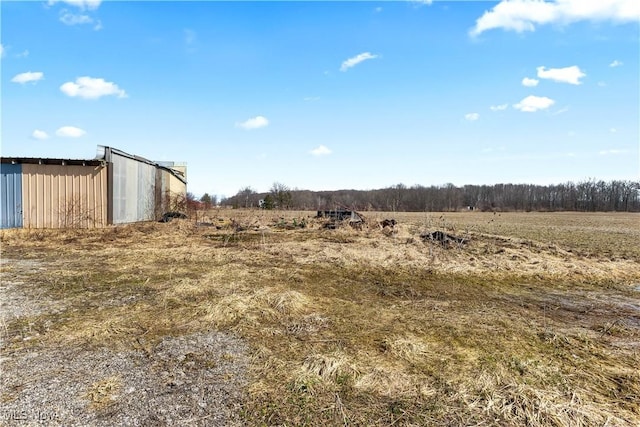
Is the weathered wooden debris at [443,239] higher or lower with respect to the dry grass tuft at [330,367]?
higher

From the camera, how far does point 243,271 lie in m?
7.72

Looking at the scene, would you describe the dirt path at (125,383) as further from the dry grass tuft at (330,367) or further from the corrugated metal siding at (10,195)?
the corrugated metal siding at (10,195)

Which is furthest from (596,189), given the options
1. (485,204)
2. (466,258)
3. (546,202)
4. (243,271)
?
(243,271)

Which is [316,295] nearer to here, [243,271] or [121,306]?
[243,271]

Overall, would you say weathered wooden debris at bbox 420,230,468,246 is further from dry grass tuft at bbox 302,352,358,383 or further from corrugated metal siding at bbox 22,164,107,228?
corrugated metal siding at bbox 22,164,107,228

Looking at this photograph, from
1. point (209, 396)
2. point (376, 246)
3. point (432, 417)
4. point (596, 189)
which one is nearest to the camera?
point (432, 417)

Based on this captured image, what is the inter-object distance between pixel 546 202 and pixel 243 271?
9890 centimetres

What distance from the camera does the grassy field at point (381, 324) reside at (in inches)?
111

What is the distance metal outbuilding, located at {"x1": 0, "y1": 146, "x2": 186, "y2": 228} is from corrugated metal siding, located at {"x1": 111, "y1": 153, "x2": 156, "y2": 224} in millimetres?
44

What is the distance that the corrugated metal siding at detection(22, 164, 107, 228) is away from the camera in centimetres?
1428

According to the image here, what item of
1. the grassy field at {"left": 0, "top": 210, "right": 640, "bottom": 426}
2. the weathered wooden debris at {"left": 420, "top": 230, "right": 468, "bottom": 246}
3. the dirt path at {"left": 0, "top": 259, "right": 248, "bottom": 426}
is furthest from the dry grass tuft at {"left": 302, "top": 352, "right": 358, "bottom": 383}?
the weathered wooden debris at {"left": 420, "top": 230, "right": 468, "bottom": 246}

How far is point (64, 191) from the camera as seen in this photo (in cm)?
1470

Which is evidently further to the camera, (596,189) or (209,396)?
(596,189)

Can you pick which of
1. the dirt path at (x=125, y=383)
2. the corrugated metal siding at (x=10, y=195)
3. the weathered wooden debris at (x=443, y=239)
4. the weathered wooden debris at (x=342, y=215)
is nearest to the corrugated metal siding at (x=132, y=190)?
the corrugated metal siding at (x=10, y=195)
